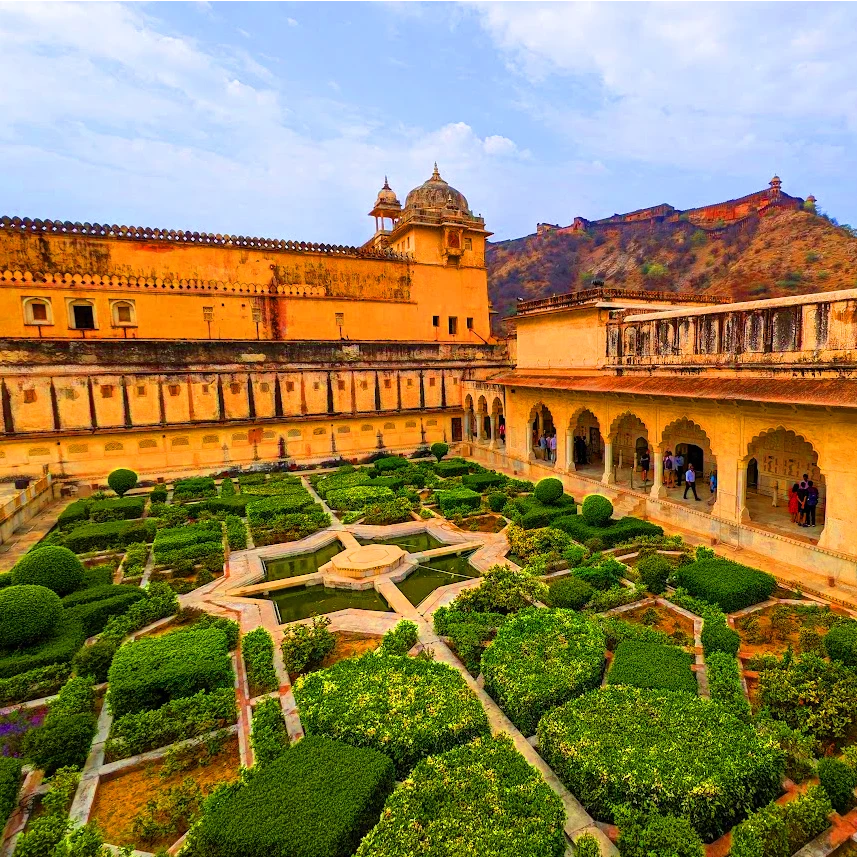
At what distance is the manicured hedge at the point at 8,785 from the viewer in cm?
536

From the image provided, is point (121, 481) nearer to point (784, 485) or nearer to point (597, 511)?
point (597, 511)

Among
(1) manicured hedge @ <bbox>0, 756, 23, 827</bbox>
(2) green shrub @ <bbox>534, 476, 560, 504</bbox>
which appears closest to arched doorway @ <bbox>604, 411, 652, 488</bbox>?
(2) green shrub @ <bbox>534, 476, 560, 504</bbox>

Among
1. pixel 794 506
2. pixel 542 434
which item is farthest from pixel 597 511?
pixel 542 434

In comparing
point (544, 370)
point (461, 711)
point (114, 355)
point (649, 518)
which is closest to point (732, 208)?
point (544, 370)

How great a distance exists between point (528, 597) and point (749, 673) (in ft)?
12.5

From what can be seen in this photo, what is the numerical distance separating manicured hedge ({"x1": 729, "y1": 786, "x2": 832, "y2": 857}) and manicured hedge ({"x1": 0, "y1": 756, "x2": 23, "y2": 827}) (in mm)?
7164

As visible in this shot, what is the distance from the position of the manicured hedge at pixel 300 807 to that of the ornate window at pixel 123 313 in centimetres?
2489

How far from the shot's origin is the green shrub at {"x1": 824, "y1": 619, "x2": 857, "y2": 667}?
7477mm

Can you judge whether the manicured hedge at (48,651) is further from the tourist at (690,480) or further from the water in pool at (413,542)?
the tourist at (690,480)

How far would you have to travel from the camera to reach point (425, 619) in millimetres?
10117

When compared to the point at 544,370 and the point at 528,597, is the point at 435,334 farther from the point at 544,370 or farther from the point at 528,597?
the point at 528,597

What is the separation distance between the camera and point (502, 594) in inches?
402

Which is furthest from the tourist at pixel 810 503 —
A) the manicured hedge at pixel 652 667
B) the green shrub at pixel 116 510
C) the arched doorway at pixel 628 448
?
the green shrub at pixel 116 510

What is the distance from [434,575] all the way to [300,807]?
7.38 meters
